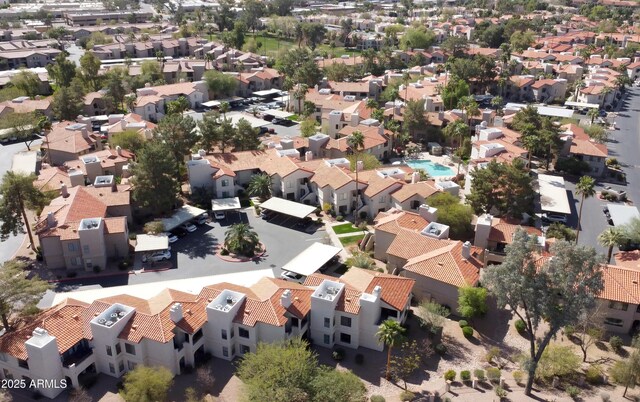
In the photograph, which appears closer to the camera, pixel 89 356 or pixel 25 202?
pixel 89 356

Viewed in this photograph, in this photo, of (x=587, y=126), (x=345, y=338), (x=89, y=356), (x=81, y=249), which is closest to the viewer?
(x=89, y=356)

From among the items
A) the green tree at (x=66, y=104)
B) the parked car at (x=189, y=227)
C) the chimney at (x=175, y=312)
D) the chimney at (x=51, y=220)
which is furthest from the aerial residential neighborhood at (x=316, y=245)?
the chimney at (x=51, y=220)

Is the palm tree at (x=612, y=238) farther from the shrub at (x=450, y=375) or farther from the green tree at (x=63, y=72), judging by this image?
the green tree at (x=63, y=72)

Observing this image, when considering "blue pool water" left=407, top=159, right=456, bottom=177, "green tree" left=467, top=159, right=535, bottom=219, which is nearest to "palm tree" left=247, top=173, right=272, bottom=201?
"blue pool water" left=407, top=159, right=456, bottom=177

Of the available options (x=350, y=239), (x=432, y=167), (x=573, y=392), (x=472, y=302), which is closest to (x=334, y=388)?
(x=472, y=302)

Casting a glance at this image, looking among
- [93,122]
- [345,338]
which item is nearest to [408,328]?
[345,338]

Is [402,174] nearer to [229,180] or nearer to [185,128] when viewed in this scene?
[229,180]
